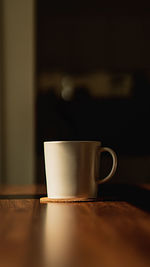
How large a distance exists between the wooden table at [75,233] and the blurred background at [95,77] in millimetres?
1558

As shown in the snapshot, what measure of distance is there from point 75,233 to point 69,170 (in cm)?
25

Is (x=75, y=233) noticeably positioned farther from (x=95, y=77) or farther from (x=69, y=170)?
(x=95, y=77)

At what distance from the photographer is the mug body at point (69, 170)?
68cm

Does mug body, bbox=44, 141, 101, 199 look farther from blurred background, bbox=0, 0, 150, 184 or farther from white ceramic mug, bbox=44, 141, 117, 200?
blurred background, bbox=0, 0, 150, 184

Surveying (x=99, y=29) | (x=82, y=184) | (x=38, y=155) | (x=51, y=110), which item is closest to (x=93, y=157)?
(x=82, y=184)

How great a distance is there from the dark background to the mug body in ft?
5.16

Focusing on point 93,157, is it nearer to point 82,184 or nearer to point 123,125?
point 82,184

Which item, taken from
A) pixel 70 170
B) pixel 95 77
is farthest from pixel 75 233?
pixel 95 77

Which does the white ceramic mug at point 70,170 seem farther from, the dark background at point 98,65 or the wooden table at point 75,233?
the dark background at point 98,65

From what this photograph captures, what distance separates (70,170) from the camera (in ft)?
2.23

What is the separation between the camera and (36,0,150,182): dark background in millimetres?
2314

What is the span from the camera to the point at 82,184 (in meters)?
0.68

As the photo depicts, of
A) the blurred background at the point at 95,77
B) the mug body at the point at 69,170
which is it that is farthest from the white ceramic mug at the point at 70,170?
the blurred background at the point at 95,77

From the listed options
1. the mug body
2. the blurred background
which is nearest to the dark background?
the blurred background
